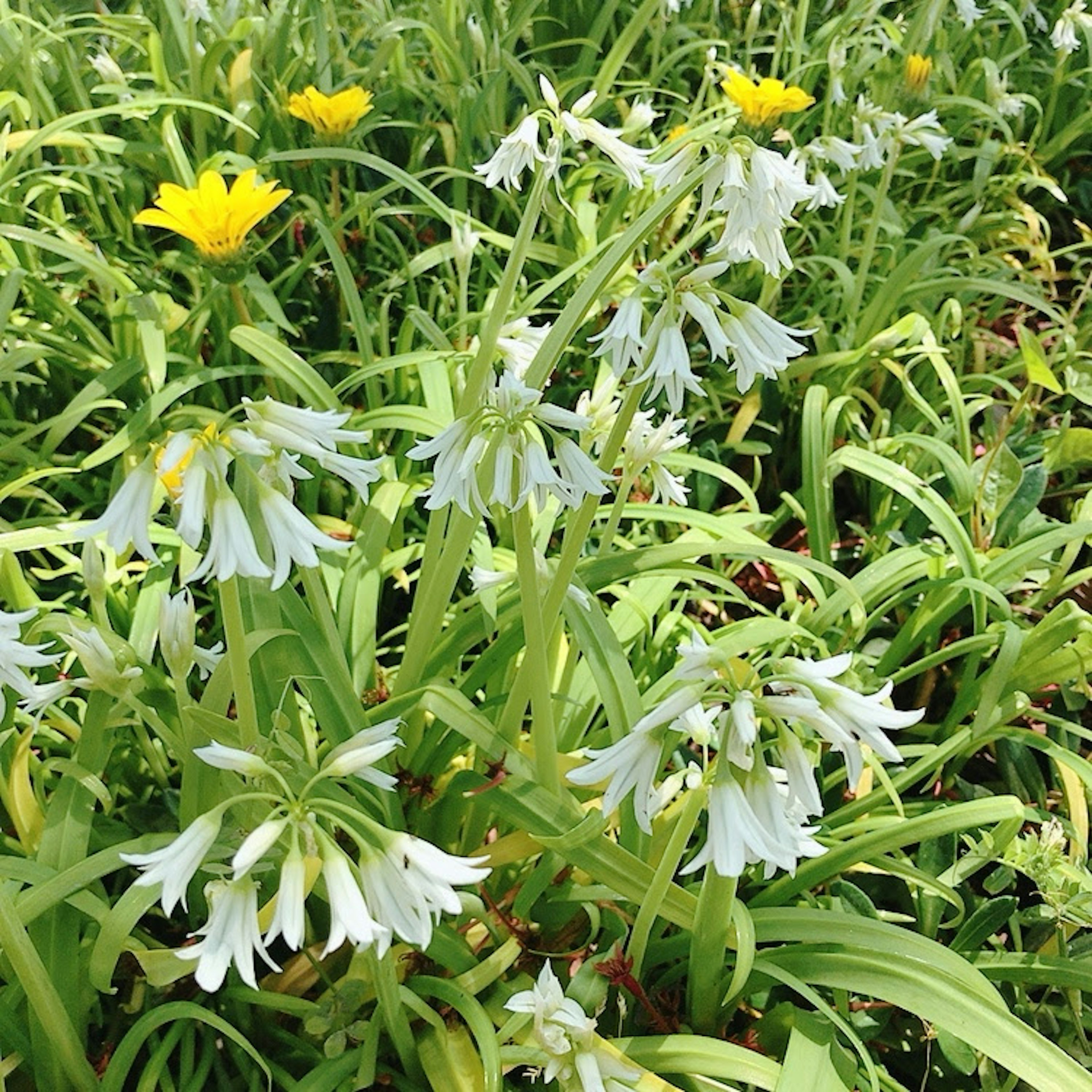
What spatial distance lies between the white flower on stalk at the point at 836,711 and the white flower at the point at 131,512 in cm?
63

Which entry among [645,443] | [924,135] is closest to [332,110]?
[645,443]

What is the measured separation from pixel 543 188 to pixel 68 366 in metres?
1.46

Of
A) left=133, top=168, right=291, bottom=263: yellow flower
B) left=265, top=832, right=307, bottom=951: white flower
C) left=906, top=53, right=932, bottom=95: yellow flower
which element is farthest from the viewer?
left=906, top=53, right=932, bottom=95: yellow flower

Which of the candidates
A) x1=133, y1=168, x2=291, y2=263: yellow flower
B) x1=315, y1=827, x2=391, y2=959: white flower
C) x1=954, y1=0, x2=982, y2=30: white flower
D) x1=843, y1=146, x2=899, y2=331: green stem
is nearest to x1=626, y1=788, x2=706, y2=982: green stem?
x1=315, y1=827, x2=391, y2=959: white flower

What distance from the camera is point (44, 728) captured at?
178 cm

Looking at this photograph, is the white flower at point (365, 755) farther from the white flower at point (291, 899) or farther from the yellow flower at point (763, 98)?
the yellow flower at point (763, 98)

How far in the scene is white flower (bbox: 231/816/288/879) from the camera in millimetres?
921

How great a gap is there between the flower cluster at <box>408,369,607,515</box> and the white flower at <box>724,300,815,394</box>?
0.21m

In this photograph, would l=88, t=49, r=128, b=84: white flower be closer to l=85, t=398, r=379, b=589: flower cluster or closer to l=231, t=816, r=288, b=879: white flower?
l=85, t=398, r=379, b=589: flower cluster

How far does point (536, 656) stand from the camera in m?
1.37

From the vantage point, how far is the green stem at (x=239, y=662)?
45.4 inches

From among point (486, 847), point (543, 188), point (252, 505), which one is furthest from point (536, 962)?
point (543, 188)

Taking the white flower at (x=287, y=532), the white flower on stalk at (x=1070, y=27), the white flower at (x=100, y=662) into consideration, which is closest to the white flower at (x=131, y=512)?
the white flower at (x=287, y=532)

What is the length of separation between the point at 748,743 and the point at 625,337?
521 mm
